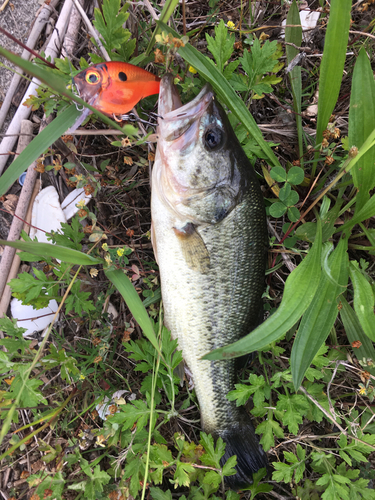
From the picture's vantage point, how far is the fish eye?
6.48 ft

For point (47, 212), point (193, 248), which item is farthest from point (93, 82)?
point (47, 212)

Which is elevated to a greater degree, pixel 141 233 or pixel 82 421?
pixel 141 233

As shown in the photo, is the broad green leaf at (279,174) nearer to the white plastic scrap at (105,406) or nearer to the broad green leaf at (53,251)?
the broad green leaf at (53,251)

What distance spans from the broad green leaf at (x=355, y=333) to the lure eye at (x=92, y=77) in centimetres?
227

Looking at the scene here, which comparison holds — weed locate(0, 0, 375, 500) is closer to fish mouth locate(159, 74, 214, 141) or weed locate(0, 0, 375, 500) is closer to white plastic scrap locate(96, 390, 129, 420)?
white plastic scrap locate(96, 390, 129, 420)

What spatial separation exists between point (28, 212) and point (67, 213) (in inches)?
15.2

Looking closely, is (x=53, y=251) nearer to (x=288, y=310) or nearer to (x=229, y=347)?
(x=229, y=347)

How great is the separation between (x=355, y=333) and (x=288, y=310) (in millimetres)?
897

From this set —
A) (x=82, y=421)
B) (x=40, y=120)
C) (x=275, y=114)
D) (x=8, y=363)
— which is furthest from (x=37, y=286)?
(x=275, y=114)

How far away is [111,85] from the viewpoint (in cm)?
180

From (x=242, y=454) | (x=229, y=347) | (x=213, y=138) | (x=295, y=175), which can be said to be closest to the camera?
(x=229, y=347)

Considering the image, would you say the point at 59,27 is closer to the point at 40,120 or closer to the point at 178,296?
the point at 40,120

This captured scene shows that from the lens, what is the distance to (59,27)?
8.38 ft

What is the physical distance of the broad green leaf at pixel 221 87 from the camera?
2012mm
